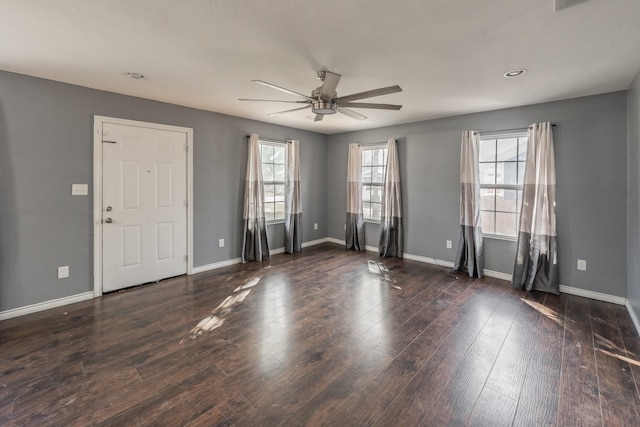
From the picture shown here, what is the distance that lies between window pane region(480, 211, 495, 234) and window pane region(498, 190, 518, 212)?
0.46ft

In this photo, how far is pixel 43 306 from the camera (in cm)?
317

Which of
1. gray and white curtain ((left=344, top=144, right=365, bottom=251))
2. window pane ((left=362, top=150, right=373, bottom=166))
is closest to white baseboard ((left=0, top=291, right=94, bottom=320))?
gray and white curtain ((left=344, top=144, right=365, bottom=251))

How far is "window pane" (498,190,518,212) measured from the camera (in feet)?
13.9

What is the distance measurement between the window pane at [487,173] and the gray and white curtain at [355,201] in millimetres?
2247

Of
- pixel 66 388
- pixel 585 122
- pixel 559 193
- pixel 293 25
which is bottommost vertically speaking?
pixel 66 388

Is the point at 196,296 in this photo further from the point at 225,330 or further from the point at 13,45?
the point at 13,45

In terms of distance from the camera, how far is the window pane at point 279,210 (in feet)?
18.9

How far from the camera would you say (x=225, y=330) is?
2760 millimetres

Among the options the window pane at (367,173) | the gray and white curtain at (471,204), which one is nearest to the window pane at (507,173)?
the gray and white curtain at (471,204)

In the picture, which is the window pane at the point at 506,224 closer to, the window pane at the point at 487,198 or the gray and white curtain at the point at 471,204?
the window pane at the point at 487,198

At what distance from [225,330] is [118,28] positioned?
2.58 metres

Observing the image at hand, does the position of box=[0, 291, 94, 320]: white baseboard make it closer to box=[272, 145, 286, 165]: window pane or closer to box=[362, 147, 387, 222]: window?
box=[272, 145, 286, 165]: window pane

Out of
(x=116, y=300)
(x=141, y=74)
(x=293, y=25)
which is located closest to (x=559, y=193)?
(x=293, y=25)

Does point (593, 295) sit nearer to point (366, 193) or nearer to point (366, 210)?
point (366, 210)
